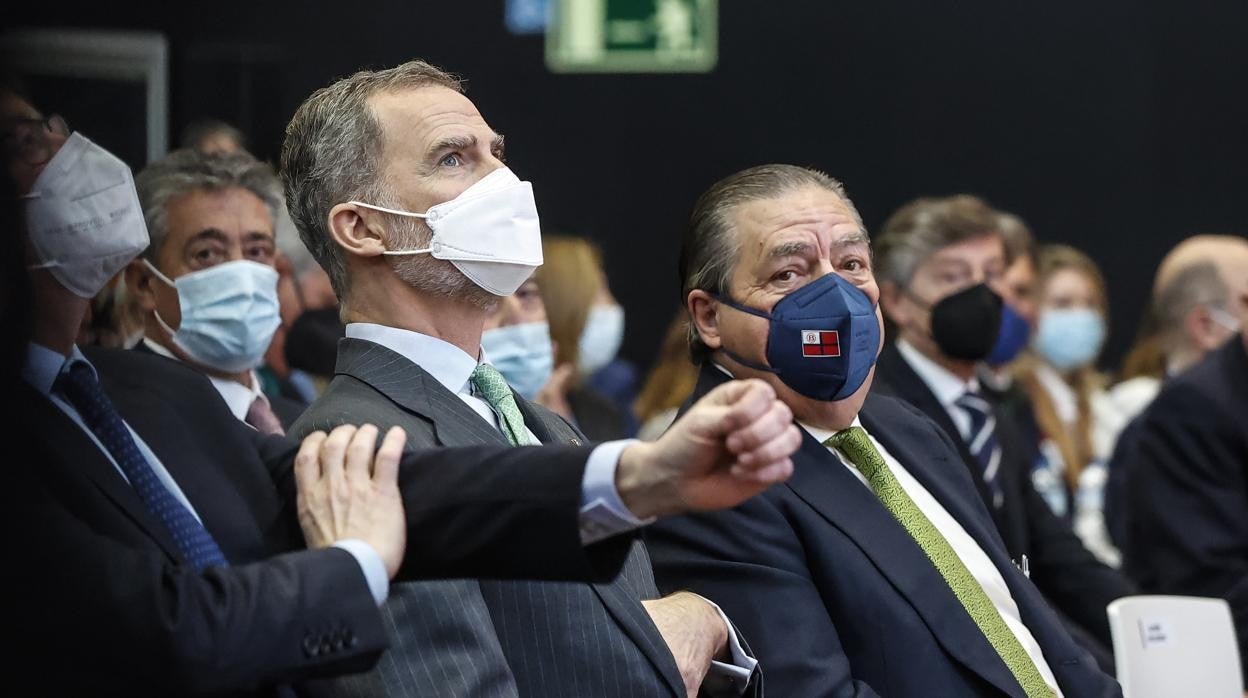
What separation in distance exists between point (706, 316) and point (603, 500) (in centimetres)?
131

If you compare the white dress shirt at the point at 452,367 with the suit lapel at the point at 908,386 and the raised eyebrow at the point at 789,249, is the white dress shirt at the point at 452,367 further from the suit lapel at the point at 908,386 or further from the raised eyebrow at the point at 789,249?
the suit lapel at the point at 908,386

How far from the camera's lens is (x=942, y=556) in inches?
107

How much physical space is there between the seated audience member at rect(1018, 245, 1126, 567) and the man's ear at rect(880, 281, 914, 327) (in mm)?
1734

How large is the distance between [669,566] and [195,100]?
17.3 ft

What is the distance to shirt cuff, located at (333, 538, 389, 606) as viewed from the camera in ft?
5.46

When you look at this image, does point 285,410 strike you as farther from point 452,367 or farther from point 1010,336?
point 1010,336

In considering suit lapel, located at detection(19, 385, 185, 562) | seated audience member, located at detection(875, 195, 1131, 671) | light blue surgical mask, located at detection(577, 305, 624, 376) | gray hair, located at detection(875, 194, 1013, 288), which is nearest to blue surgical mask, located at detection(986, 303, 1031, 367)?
seated audience member, located at detection(875, 195, 1131, 671)

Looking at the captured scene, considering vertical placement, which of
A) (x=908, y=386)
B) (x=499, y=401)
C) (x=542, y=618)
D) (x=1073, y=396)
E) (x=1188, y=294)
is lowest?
(x=1073, y=396)

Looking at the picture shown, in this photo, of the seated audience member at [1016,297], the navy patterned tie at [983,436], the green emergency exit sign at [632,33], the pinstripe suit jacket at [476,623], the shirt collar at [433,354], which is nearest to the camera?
the pinstripe suit jacket at [476,623]

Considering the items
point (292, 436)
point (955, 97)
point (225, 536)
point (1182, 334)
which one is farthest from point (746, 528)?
point (955, 97)

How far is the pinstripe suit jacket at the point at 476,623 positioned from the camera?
191 centimetres

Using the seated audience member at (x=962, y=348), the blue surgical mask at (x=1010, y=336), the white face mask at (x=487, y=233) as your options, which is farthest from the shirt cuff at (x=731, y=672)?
the blue surgical mask at (x=1010, y=336)

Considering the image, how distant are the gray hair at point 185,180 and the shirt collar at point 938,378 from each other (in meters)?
1.69

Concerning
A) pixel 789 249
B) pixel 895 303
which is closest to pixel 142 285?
pixel 789 249
